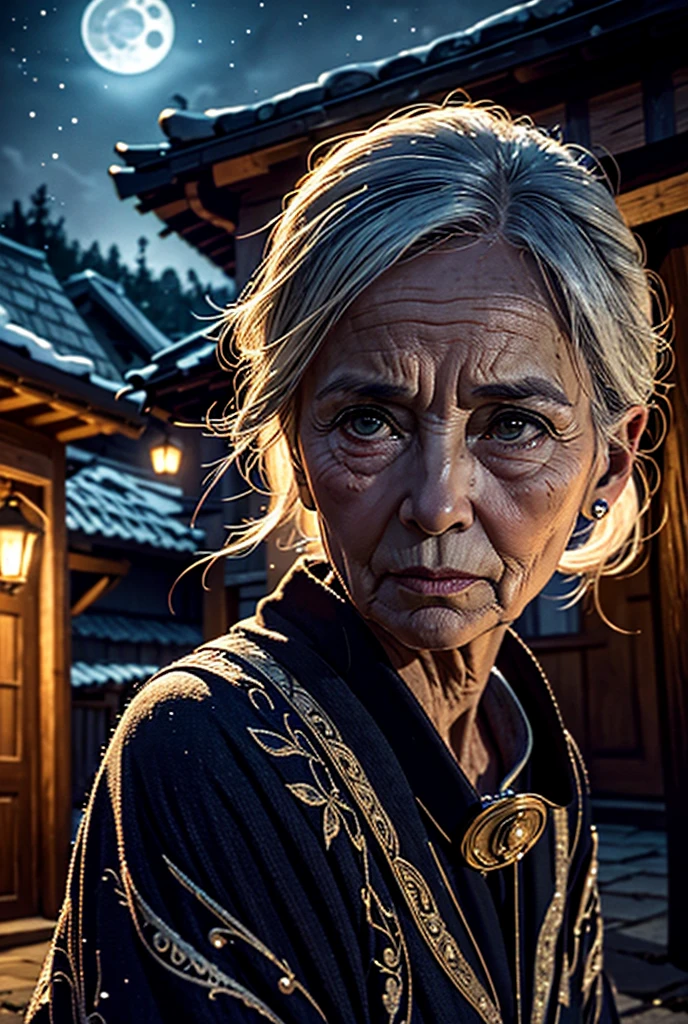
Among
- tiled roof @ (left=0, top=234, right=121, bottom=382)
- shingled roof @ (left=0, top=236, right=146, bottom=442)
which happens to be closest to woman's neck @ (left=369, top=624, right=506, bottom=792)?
shingled roof @ (left=0, top=236, right=146, bottom=442)

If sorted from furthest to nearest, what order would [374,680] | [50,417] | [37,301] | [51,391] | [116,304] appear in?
1. [116,304]
2. [37,301]
3. [50,417]
4. [51,391]
5. [374,680]

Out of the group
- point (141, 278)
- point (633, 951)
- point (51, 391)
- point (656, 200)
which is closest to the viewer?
point (656, 200)

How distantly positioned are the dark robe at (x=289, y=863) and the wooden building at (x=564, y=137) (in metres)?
1.65

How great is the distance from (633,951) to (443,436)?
5351 millimetres

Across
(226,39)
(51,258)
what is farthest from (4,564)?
(51,258)

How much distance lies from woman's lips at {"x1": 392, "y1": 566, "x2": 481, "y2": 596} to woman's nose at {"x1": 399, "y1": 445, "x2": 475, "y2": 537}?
0.18 feet

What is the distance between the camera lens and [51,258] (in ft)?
83.0

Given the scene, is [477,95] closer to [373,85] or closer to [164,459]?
[373,85]

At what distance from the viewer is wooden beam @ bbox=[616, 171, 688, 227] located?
5.10m

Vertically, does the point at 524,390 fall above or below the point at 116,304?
below

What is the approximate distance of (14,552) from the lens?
8.28m

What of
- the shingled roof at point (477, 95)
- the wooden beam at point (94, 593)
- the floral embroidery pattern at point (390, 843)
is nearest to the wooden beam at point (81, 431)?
the shingled roof at point (477, 95)

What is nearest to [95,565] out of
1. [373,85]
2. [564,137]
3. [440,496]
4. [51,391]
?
[51,391]

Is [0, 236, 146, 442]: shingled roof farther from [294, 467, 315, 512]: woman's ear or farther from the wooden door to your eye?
[294, 467, 315, 512]: woman's ear
